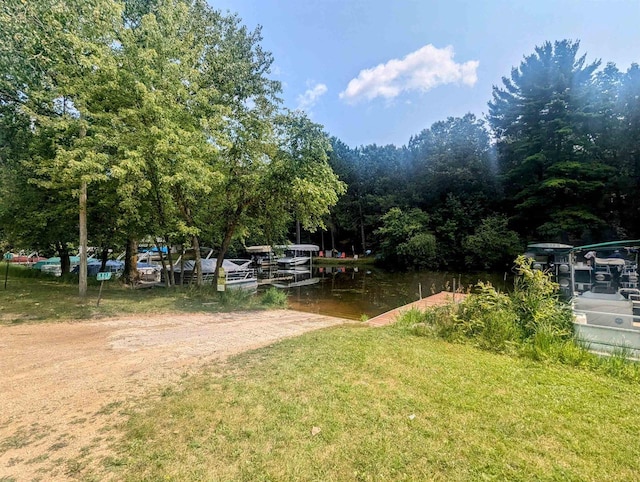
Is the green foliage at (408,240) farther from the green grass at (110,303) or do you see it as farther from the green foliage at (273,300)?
the green grass at (110,303)

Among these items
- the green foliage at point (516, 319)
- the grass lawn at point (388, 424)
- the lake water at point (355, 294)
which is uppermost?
the green foliage at point (516, 319)

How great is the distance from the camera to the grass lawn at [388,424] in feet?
7.09

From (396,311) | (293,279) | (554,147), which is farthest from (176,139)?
(554,147)

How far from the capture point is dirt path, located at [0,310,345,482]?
2.35 m

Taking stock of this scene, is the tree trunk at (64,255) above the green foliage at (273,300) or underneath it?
above

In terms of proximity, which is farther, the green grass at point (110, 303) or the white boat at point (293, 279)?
the white boat at point (293, 279)

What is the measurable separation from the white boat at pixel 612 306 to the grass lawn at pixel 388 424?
3.78 ft

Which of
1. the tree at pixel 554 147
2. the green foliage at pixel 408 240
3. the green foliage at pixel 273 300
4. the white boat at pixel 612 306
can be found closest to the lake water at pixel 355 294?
the green foliage at pixel 273 300

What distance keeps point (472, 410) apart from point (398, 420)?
700mm

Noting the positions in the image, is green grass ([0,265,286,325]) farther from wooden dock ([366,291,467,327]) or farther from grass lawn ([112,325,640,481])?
grass lawn ([112,325,640,481])

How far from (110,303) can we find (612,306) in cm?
1040

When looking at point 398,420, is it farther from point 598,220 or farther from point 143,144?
point 598,220

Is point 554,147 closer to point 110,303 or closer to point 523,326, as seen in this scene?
Result: point 523,326

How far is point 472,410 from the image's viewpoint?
287 cm
